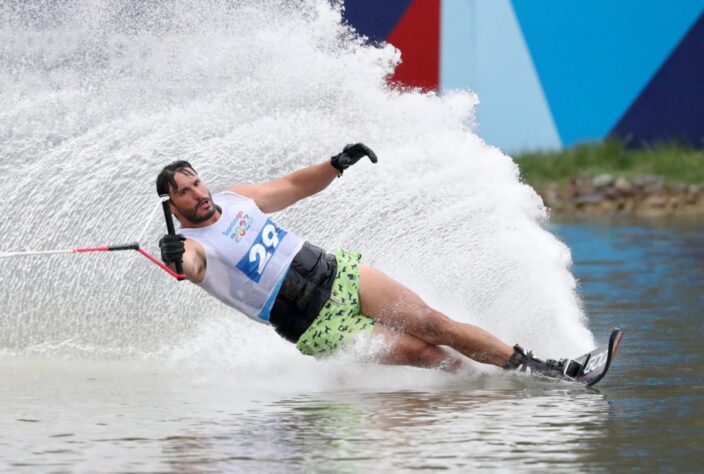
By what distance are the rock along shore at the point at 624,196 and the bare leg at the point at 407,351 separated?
1157 cm

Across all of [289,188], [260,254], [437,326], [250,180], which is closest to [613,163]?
[250,180]

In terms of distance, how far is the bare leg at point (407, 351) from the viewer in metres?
7.95

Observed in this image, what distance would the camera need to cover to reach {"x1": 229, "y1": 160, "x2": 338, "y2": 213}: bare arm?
829cm

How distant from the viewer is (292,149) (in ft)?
33.9

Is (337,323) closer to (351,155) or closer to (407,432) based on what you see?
(351,155)

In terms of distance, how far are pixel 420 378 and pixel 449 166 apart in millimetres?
2075

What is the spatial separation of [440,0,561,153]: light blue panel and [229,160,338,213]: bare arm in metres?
10.3

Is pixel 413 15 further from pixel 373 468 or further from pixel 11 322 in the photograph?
pixel 373 468

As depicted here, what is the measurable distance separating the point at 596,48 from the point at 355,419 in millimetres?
12811

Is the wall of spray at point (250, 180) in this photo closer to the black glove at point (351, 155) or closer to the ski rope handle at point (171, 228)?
the black glove at point (351, 155)

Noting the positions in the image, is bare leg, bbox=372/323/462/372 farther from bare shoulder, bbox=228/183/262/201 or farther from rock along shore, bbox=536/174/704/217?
rock along shore, bbox=536/174/704/217

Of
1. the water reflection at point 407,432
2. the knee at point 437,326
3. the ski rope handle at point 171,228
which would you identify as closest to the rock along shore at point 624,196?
the knee at point 437,326

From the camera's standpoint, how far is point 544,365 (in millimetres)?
7887

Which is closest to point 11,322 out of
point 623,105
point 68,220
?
point 68,220
